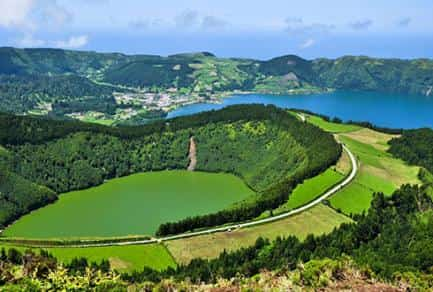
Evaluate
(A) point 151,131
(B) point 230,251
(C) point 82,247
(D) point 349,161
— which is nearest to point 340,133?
(D) point 349,161

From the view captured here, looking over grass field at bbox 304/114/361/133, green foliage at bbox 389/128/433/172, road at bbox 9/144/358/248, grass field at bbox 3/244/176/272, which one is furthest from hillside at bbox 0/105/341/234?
grass field at bbox 3/244/176/272

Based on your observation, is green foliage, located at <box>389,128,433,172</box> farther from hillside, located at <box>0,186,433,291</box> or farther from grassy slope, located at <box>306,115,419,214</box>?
hillside, located at <box>0,186,433,291</box>

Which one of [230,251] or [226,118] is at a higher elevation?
[226,118]

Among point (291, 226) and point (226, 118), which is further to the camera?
point (226, 118)

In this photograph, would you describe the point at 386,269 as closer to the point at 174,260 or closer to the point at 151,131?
the point at 174,260

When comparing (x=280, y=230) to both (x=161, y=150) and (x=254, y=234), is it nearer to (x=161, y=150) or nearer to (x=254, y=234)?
(x=254, y=234)

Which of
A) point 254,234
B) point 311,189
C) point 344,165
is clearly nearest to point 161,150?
point 344,165
